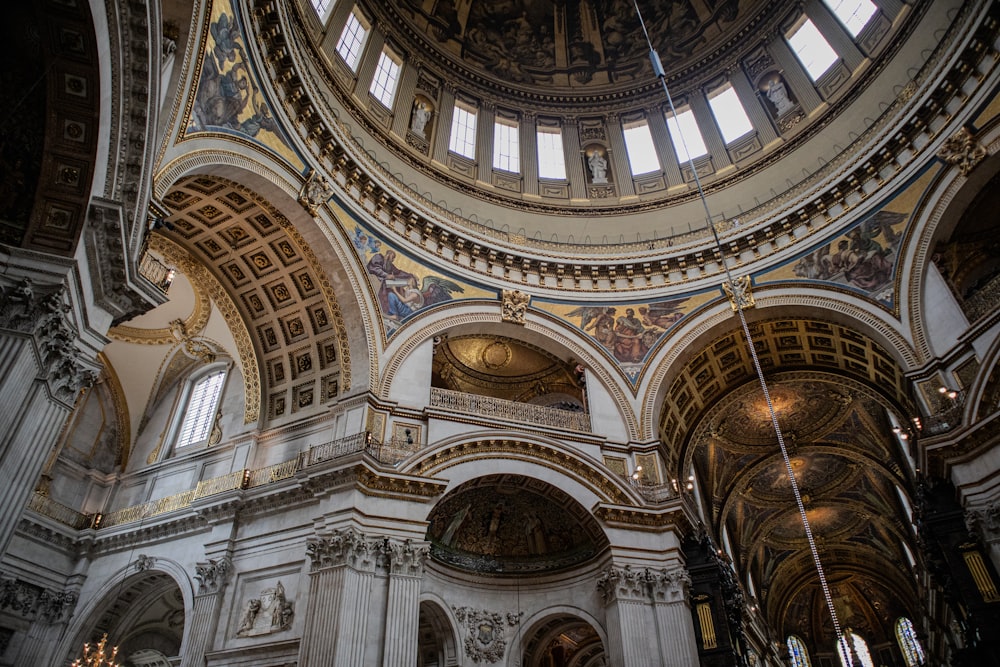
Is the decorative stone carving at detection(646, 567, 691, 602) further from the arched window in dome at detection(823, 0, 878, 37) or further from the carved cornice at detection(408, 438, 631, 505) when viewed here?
the arched window in dome at detection(823, 0, 878, 37)

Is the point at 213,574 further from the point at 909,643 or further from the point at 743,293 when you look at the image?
the point at 909,643

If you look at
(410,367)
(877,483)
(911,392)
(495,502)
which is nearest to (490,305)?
(410,367)

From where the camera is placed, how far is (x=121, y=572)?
17969 mm

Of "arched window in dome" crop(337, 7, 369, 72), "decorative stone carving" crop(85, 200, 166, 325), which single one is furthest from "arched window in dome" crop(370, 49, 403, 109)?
"decorative stone carving" crop(85, 200, 166, 325)

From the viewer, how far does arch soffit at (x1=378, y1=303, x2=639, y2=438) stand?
19.1m

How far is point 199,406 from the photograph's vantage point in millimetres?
21625

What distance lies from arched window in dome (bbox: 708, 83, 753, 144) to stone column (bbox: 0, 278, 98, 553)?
22.6m

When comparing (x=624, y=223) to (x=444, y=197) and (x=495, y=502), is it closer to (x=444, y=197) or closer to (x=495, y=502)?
(x=444, y=197)

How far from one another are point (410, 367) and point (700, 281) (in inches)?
397

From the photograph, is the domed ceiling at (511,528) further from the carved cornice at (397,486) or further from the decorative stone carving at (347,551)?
the decorative stone carving at (347,551)

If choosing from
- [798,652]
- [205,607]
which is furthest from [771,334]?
[798,652]

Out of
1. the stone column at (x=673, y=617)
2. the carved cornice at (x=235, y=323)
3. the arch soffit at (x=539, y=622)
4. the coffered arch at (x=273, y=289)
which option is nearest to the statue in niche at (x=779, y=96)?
the stone column at (x=673, y=617)

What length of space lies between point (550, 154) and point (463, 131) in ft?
Answer: 11.9

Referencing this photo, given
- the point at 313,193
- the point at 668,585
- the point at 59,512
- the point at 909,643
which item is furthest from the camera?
the point at 909,643
